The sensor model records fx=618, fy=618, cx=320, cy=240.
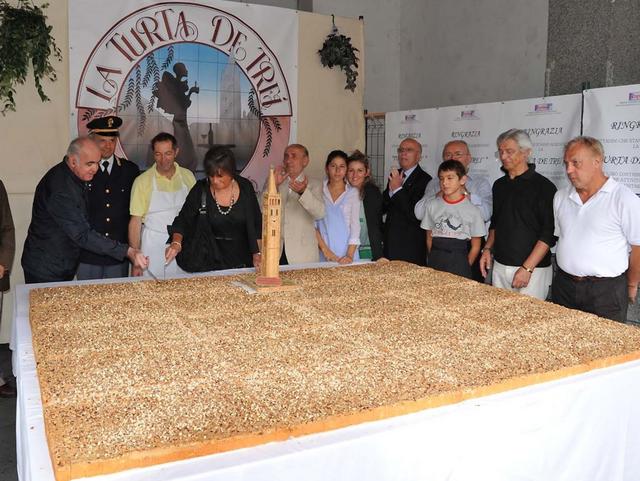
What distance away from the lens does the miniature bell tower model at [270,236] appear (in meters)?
2.28

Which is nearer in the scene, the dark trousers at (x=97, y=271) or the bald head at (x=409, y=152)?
the dark trousers at (x=97, y=271)

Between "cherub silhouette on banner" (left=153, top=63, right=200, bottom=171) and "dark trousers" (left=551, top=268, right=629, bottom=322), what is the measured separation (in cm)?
290

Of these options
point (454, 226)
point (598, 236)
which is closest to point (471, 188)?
point (454, 226)

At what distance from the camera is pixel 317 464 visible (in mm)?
1133

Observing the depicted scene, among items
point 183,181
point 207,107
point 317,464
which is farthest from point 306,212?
point 317,464

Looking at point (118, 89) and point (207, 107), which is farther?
point (207, 107)

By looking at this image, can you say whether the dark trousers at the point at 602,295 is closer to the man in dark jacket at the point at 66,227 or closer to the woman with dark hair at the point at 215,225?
the woman with dark hair at the point at 215,225

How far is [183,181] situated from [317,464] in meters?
2.67

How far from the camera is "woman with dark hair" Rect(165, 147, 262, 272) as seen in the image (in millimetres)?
2926

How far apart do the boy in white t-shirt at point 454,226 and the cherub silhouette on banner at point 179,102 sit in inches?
80.8

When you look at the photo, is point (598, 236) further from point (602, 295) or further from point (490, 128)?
point (490, 128)

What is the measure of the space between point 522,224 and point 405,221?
2.80ft

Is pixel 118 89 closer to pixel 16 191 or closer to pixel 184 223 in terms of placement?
pixel 16 191

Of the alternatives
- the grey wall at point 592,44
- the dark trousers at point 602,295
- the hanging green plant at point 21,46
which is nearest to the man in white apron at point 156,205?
the hanging green plant at point 21,46
